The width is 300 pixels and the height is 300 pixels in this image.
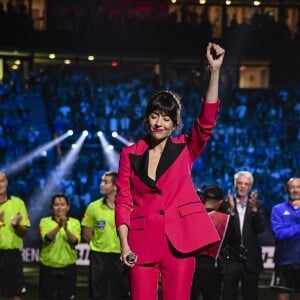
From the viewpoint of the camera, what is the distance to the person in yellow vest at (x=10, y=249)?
36.1 ft

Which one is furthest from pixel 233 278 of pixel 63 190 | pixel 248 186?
pixel 63 190

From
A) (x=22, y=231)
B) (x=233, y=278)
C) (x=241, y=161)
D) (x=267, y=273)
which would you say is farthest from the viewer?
(x=241, y=161)

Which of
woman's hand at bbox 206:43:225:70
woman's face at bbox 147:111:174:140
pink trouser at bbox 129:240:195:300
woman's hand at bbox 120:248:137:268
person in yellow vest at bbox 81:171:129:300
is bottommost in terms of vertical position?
person in yellow vest at bbox 81:171:129:300

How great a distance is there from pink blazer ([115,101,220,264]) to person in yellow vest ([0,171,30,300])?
21.0ft

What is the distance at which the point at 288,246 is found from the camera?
1050cm

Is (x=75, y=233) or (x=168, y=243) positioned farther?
(x=75, y=233)

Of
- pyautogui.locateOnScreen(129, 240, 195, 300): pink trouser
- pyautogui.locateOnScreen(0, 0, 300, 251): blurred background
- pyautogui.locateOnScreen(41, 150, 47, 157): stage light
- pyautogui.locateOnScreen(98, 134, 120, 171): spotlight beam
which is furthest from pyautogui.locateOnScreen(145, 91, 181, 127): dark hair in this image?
pyautogui.locateOnScreen(41, 150, 47, 157): stage light

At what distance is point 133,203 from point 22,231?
6.35 metres

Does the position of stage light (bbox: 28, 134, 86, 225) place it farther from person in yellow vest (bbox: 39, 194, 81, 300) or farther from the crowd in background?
person in yellow vest (bbox: 39, 194, 81, 300)

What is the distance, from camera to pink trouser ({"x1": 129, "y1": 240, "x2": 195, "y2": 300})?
15.2 ft

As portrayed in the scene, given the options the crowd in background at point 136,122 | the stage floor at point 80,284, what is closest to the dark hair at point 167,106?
the stage floor at point 80,284

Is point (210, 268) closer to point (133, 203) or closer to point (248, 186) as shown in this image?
point (248, 186)

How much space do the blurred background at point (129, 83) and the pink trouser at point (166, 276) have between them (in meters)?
18.3

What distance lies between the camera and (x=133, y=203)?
Result: 4.78 m
